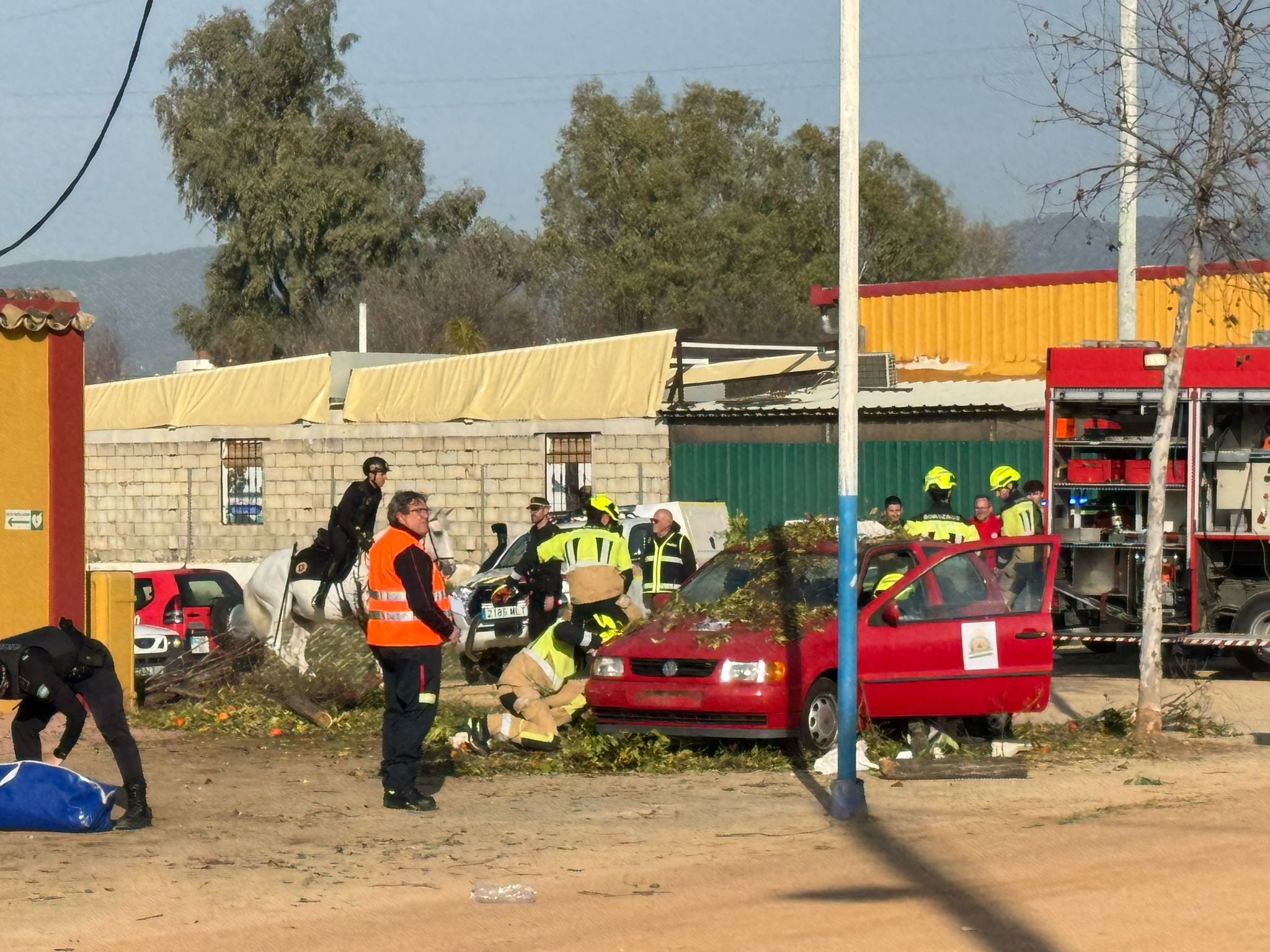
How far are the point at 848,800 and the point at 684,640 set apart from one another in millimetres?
2489

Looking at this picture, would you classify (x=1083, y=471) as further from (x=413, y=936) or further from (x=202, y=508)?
(x=202, y=508)

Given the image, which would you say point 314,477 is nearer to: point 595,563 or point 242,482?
point 242,482

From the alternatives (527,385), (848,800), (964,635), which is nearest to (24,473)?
(964,635)

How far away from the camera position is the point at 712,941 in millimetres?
7328

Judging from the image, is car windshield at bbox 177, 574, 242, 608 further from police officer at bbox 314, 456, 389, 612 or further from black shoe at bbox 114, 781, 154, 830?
black shoe at bbox 114, 781, 154, 830

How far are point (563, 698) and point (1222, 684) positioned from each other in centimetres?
751

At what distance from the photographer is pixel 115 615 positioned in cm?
A: 1538

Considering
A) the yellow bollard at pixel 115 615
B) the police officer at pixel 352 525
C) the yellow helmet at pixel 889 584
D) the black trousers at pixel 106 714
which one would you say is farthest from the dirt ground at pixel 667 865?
the police officer at pixel 352 525

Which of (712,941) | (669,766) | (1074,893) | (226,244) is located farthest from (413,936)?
(226,244)

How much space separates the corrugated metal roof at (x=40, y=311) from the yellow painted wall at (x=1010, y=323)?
63.6ft

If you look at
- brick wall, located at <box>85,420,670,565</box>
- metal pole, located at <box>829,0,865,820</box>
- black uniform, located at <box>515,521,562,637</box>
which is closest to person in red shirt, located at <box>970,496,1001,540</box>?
black uniform, located at <box>515,521,562,637</box>

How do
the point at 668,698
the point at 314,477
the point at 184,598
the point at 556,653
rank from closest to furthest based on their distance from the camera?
1. the point at 668,698
2. the point at 556,653
3. the point at 184,598
4. the point at 314,477

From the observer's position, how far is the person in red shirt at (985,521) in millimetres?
16859

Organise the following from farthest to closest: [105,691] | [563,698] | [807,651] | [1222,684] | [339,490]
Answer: [339,490] → [1222,684] → [563,698] → [807,651] → [105,691]
